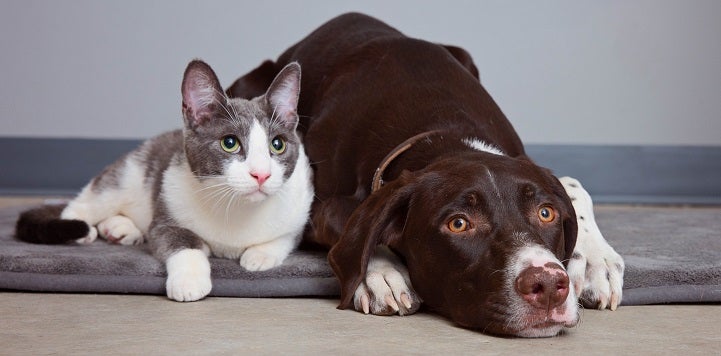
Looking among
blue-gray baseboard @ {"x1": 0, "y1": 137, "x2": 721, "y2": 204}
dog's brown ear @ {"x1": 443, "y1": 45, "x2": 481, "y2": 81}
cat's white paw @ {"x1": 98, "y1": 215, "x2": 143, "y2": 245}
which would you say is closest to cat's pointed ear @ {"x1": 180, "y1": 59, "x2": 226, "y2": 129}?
cat's white paw @ {"x1": 98, "y1": 215, "x2": 143, "y2": 245}

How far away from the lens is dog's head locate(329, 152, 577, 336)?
A: 7.23ft

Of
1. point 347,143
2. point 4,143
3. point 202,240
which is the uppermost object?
point 347,143

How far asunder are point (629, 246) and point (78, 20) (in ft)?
12.1

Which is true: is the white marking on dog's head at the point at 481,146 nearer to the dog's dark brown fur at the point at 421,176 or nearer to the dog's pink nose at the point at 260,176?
the dog's dark brown fur at the point at 421,176

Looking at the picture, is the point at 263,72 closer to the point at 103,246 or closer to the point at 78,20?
the point at 103,246

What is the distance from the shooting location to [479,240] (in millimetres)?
2330

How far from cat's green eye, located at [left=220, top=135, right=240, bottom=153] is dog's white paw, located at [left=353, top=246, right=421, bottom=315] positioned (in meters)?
0.55

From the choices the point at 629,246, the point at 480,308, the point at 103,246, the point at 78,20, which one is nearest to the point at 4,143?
the point at 78,20

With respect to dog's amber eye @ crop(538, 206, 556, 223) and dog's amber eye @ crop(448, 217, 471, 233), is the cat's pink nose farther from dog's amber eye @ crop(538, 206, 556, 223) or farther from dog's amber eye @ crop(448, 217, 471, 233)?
dog's amber eye @ crop(538, 206, 556, 223)

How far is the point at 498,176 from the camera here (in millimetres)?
2422

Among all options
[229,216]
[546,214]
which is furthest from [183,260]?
[546,214]

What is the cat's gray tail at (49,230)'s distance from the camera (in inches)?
130

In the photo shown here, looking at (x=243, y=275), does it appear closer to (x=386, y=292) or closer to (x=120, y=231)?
(x=386, y=292)

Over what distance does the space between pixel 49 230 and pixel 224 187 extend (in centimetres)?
80
